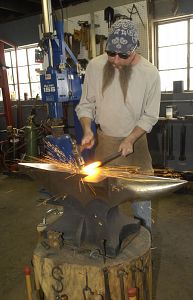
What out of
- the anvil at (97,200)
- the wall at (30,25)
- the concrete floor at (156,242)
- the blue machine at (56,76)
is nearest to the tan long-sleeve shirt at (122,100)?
the anvil at (97,200)

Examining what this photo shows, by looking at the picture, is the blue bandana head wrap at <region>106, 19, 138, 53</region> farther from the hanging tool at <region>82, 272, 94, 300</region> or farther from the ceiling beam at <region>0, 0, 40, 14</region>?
the ceiling beam at <region>0, 0, 40, 14</region>

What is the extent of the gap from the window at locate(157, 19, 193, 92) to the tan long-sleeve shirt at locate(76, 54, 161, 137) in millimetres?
2958

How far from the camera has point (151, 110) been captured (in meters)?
1.82

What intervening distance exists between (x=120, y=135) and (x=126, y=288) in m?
0.95

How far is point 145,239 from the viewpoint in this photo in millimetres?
1446

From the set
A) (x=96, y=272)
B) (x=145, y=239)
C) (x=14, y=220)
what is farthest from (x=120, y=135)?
(x=14, y=220)

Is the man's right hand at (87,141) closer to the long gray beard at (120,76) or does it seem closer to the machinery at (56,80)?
the long gray beard at (120,76)

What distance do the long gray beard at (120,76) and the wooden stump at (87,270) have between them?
907 mm

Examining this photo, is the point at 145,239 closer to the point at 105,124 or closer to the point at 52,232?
the point at 52,232

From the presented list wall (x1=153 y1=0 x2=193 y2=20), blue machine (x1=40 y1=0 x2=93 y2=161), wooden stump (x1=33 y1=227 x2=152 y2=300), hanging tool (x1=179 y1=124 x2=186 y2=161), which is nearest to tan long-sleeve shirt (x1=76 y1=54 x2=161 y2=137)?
wooden stump (x1=33 y1=227 x2=152 y2=300)

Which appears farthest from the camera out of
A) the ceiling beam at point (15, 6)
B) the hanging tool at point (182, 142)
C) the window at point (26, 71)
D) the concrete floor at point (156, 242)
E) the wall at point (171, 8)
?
the window at point (26, 71)

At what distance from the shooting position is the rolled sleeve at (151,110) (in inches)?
71.2

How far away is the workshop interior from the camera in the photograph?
50.8 inches

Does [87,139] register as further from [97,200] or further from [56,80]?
[56,80]
